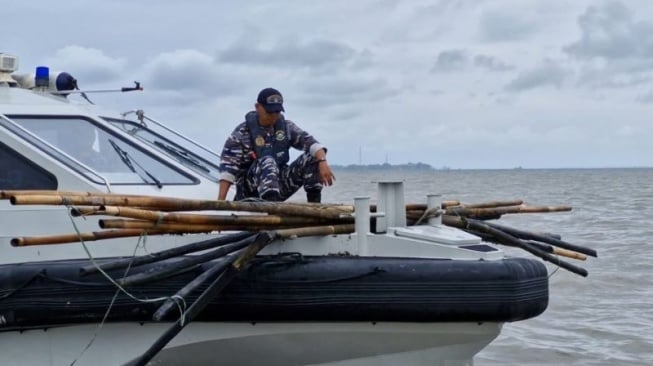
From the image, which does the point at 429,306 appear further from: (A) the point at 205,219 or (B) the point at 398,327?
(A) the point at 205,219

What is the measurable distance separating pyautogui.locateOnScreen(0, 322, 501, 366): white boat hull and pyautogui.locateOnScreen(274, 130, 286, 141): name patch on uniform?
48.9 inches

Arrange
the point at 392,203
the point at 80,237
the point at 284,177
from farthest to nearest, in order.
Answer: the point at 284,177 → the point at 392,203 → the point at 80,237

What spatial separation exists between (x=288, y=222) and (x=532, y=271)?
1.20m

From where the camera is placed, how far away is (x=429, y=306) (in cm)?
503

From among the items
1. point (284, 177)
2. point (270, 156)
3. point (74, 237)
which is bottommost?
point (74, 237)

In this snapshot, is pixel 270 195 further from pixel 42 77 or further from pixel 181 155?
pixel 42 77

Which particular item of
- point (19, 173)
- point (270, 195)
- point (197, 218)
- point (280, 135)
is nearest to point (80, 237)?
point (197, 218)

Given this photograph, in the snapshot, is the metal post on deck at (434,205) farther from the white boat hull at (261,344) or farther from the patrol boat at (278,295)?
the white boat hull at (261,344)

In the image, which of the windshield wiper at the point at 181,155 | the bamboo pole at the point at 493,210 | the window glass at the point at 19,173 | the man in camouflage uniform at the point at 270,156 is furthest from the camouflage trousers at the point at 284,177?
the window glass at the point at 19,173

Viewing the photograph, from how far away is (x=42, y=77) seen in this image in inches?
266

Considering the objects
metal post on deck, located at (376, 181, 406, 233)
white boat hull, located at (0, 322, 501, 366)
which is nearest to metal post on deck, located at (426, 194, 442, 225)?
metal post on deck, located at (376, 181, 406, 233)

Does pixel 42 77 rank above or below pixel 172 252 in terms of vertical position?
above

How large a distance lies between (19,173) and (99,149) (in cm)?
50

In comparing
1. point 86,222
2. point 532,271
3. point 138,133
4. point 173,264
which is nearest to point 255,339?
point 173,264
